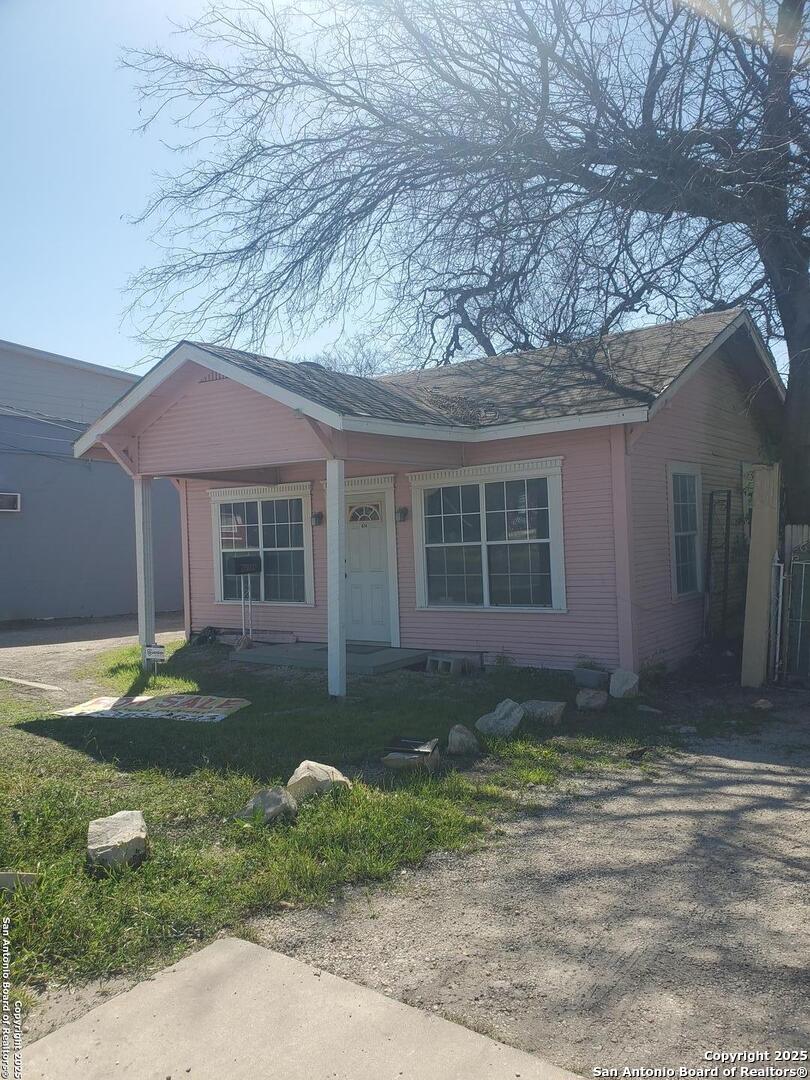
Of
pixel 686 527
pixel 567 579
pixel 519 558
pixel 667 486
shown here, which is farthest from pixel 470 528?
pixel 686 527

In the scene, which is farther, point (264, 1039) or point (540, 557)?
point (540, 557)

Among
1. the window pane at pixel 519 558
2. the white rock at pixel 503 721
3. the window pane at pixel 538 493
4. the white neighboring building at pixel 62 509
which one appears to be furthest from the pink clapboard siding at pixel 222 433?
the white neighboring building at pixel 62 509

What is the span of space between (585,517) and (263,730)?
4601mm

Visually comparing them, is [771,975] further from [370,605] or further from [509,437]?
[370,605]

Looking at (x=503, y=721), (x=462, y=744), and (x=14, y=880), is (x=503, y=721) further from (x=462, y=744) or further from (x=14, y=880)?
(x=14, y=880)

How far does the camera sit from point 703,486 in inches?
460

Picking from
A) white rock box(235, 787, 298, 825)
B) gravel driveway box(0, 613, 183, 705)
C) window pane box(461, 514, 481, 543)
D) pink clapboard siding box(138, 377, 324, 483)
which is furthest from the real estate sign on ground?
window pane box(461, 514, 481, 543)

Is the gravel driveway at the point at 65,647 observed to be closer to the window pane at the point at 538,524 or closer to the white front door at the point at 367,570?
the white front door at the point at 367,570

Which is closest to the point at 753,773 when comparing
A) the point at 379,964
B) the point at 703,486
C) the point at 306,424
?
the point at 379,964

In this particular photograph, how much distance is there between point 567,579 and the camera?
9906 millimetres

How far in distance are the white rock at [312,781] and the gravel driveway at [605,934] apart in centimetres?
110

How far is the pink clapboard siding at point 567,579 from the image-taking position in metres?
9.62

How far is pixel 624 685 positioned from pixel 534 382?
4.63 meters

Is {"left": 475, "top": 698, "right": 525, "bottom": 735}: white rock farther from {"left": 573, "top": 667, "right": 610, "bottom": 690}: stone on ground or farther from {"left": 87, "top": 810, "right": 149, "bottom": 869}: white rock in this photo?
{"left": 87, "top": 810, "right": 149, "bottom": 869}: white rock
